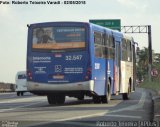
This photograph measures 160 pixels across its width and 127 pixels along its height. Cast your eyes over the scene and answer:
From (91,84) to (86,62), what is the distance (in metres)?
0.95

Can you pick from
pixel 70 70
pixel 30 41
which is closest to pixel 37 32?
pixel 30 41

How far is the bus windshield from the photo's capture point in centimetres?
2595

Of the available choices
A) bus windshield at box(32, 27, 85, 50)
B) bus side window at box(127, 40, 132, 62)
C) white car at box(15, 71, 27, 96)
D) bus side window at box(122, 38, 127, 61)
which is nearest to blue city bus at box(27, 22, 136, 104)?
bus windshield at box(32, 27, 85, 50)

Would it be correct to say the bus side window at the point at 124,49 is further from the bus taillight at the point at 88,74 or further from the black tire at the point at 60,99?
the bus taillight at the point at 88,74

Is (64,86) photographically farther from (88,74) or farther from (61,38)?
(61,38)

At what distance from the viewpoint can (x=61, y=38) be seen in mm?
25984

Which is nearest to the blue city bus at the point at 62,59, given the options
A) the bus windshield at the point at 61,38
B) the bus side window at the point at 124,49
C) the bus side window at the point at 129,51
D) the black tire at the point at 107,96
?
the bus windshield at the point at 61,38

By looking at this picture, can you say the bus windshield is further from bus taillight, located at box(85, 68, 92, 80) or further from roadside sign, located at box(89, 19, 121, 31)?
roadside sign, located at box(89, 19, 121, 31)

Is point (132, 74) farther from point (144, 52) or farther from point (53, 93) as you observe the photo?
point (144, 52)

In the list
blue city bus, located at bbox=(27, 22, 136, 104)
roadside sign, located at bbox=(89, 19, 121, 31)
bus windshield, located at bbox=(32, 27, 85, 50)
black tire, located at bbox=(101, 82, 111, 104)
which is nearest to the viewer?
blue city bus, located at bbox=(27, 22, 136, 104)

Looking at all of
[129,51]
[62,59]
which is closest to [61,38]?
[62,59]

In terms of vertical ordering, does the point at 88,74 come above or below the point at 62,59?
below

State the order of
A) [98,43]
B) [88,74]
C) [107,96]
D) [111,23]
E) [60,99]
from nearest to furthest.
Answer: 1. [88,74]
2. [98,43]
3. [107,96]
4. [60,99]
5. [111,23]

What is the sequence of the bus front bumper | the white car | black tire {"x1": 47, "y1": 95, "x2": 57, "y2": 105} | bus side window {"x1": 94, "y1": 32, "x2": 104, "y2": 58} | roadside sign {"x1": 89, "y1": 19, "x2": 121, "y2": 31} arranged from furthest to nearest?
roadside sign {"x1": 89, "y1": 19, "x2": 121, "y2": 31} < the white car < black tire {"x1": 47, "y1": 95, "x2": 57, "y2": 105} < bus side window {"x1": 94, "y1": 32, "x2": 104, "y2": 58} < the bus front bumper
